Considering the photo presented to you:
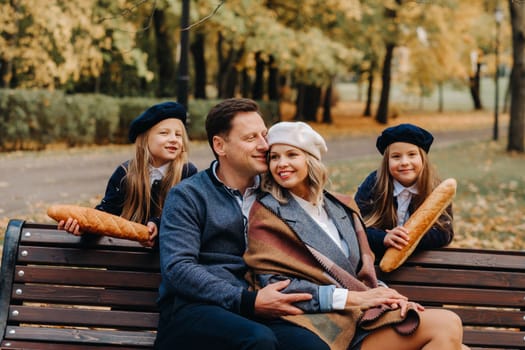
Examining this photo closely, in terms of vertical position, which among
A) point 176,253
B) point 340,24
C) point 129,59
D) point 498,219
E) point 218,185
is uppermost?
point 340,24

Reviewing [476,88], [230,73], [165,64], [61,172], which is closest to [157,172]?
[61,172]

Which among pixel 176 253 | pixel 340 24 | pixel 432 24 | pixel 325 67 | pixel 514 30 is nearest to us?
pixel 176 253

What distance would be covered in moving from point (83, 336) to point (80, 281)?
27 cm

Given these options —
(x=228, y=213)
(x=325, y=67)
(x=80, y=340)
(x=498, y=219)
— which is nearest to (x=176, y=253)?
(x=228, y=213)

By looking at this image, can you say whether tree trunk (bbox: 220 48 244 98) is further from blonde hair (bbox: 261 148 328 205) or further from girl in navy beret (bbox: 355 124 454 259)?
blonde hair (bbox: 261 148 328 205)

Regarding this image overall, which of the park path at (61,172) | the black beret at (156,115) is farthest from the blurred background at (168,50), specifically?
the black beret at (156,115)

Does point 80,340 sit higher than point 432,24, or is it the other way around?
point 432,24

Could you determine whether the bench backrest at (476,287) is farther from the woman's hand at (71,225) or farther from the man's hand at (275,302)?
the woman's hand at (71,225)

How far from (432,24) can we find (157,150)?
2993cm

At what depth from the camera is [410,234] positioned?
367 cm

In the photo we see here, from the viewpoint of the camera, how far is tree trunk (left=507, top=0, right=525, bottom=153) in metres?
20.2

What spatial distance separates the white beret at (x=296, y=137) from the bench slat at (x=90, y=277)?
35.7 inches

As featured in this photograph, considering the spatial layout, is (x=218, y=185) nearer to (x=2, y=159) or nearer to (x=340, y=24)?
(x=2, y=159)

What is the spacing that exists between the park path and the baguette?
735cm
